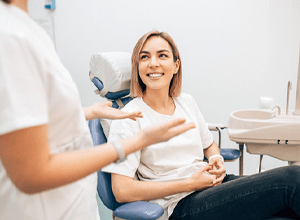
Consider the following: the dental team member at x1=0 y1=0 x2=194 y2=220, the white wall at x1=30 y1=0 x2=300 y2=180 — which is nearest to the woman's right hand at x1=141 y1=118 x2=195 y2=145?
the dental team member at x1=0 y1=0 x2=194 y2=220

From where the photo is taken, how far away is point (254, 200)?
935 millimetres

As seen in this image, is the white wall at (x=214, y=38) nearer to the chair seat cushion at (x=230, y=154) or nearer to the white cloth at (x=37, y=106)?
the chair seat cushion at (x=230, y=154)

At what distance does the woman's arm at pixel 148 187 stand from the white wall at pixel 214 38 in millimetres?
1069

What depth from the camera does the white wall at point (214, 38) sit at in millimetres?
1815

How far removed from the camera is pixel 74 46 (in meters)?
2.08

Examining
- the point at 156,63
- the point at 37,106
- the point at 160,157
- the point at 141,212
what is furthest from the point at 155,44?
the point at 37,106

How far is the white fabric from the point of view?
1.28 m

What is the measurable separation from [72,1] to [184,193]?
72.4 inches

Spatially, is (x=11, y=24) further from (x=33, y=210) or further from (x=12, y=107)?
(x=33, y=210)

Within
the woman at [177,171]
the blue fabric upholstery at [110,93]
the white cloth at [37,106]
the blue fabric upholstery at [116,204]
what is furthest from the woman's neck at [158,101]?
the white cloth at [37,106]

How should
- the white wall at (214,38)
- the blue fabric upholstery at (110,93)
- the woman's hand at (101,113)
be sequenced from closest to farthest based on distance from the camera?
1. the woman's hand at (101,113)
2. the blue fabric upholstery at (110,93)
3. the white wall at (214,38)

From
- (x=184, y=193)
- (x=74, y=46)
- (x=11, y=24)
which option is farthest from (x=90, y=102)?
(x=11, y=24)

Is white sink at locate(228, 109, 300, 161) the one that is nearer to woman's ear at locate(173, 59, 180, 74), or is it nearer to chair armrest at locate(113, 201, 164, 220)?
woman's ear at locate(173, 59, 180, 74)

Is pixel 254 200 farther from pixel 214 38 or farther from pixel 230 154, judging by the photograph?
pixel 214 38
